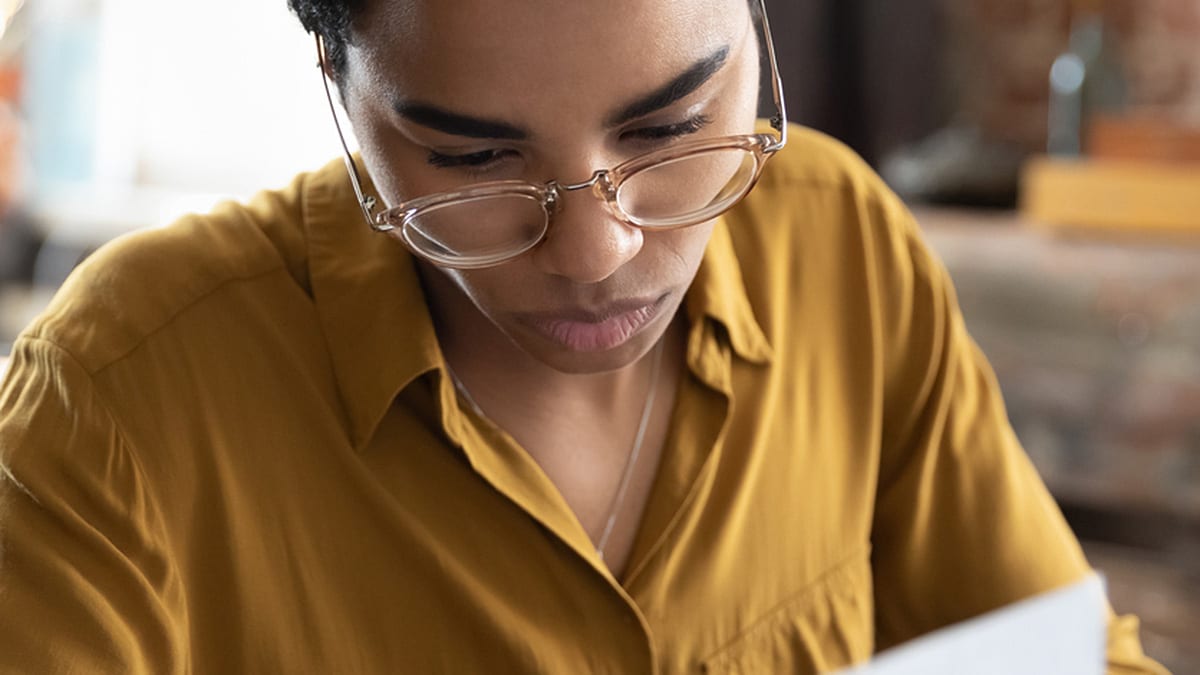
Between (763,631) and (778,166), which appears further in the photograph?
(778,166)

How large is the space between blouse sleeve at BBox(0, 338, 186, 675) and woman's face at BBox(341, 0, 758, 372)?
0.86 feet

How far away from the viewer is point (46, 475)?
3.11 feet

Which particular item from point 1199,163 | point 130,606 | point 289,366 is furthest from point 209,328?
point 1199,163

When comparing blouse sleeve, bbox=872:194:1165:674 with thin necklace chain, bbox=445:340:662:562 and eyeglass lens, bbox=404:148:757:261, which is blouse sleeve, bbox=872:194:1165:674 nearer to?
thin necklace chain, bbox=445:340:662:562

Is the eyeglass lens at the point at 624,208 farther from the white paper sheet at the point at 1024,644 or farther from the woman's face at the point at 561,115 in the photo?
the white paper sheet at the point at 1024,644

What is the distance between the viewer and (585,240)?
0.93 meters

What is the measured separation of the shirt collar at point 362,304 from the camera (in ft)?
3.48

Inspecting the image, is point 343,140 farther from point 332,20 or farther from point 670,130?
point 670,130

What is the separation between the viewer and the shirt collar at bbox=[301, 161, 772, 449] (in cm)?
106

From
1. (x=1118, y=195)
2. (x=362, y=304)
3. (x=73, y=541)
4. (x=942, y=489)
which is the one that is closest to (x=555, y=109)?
(x=362, y=304)

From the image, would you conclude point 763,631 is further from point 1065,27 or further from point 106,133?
point 106,133

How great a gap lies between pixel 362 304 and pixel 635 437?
25cm

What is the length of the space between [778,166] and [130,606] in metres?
0.69

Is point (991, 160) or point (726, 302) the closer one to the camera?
point (726, 302)
